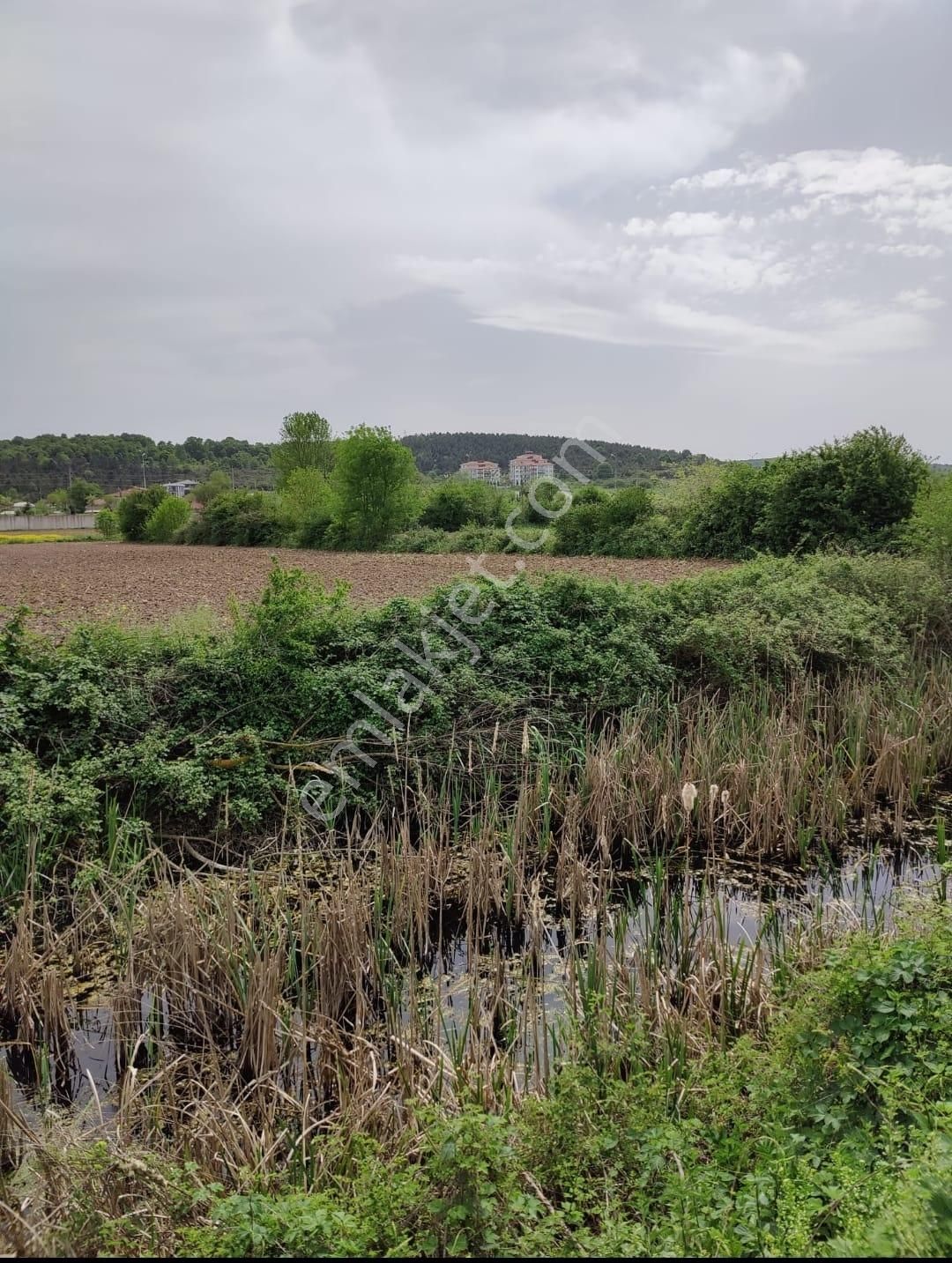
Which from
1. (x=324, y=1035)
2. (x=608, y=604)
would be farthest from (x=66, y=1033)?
(x=608, y=604)

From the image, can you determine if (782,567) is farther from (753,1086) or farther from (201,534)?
(201,534)

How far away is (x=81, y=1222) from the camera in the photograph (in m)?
2.20

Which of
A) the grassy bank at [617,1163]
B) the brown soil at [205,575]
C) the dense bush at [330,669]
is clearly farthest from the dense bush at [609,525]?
the grassy bank at [617,1163]

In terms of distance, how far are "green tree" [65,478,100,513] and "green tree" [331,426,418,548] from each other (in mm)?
40756

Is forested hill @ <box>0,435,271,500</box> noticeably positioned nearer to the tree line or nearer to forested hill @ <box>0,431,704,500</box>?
forested hill @ <box>0,431,704,500</box>

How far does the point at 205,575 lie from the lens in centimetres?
1934

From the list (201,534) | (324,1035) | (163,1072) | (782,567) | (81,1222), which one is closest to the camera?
(81,1222)

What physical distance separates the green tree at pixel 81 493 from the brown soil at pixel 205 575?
120 ft

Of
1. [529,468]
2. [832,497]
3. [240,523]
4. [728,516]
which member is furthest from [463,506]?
[832,497]

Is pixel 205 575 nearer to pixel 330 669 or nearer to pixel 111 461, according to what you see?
pixel 330 669

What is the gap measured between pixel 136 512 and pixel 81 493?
80.5ft

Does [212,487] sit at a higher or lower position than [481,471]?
higher

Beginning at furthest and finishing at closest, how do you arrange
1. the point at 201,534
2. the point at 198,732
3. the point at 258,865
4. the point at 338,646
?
the point at 201,534 → the point at 338,646 → the point at 198,732 → the point at 258,865

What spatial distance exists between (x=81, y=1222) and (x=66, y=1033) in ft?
5.27
